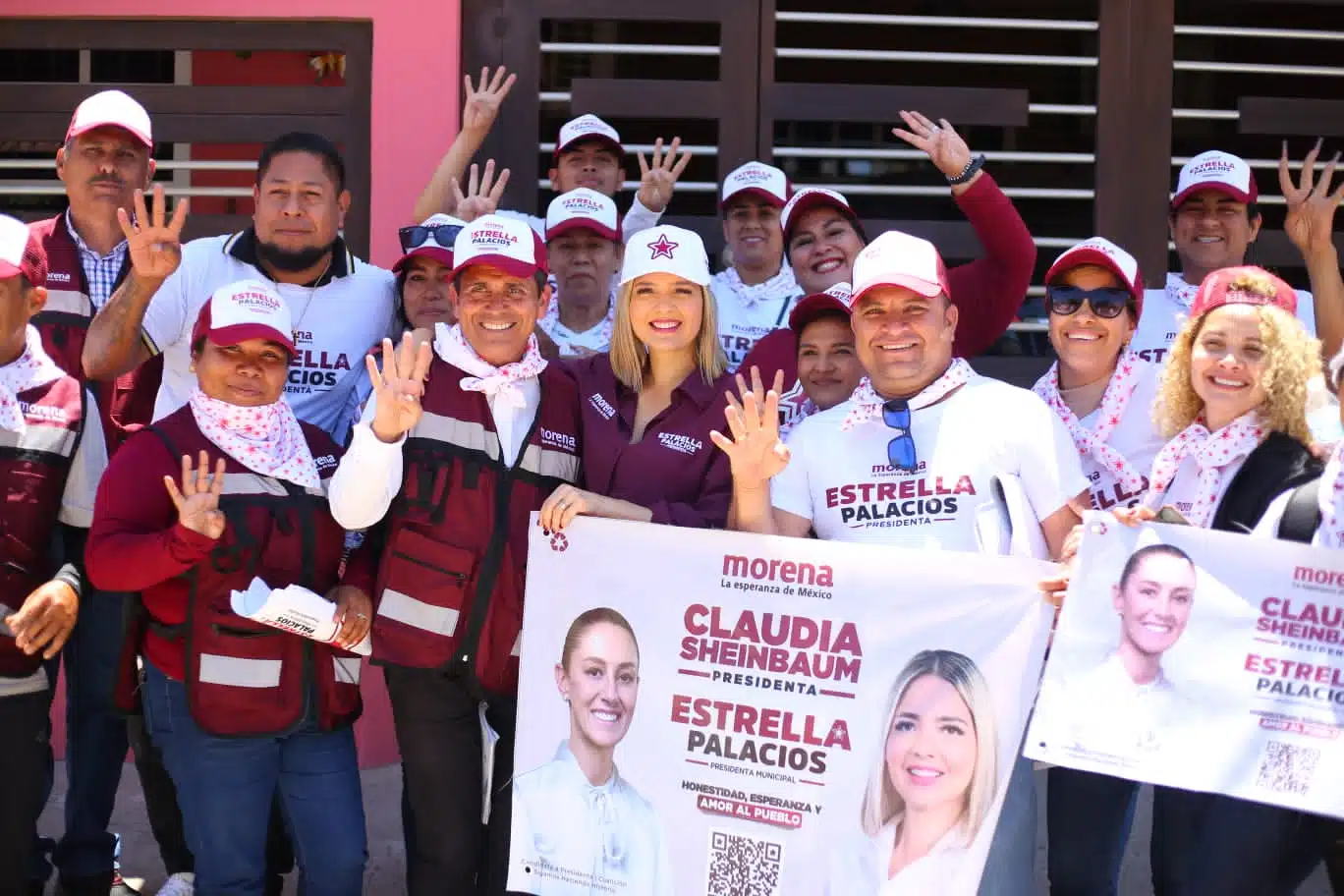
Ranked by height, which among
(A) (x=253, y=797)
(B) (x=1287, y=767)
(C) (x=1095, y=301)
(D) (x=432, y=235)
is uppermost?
(D) (x=432, y=235)

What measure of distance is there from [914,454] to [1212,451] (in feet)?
2.39

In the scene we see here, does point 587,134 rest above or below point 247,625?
above

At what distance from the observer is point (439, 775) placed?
399 centimetres

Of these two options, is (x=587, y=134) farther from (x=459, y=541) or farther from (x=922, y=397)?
(x=922, y=397)

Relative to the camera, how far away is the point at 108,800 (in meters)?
4.81

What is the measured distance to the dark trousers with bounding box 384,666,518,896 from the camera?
4.00 meters

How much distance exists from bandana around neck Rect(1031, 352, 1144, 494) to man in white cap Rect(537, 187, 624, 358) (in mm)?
1621

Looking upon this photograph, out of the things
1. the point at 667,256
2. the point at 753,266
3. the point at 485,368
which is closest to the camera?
the point at 485,368

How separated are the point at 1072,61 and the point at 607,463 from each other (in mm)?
3627

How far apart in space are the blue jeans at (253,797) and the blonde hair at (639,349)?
1.28 metres

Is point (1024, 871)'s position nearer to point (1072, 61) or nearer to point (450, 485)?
point (450, 485)

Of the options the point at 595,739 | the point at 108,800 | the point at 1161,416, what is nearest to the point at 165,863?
the point at 108,800

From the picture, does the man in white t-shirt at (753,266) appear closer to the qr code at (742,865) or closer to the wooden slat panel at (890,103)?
the wooden slat panel at (890,103)

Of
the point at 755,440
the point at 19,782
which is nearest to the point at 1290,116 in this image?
the point at 755,440
